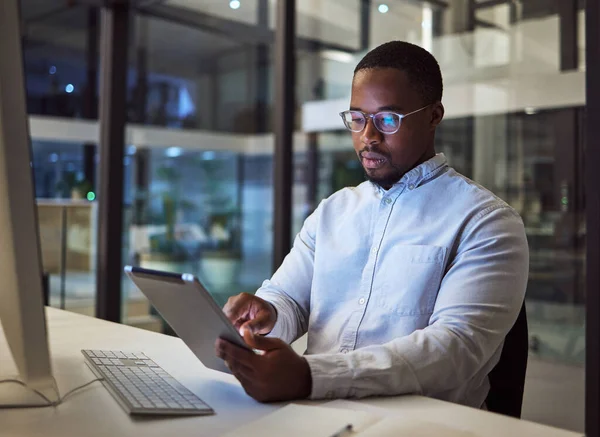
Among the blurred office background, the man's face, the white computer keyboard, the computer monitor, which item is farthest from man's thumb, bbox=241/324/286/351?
the blurred office background

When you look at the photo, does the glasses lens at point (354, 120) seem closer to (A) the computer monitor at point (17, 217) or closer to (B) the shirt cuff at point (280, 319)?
(B) the shirt cuff at point (280, 319)

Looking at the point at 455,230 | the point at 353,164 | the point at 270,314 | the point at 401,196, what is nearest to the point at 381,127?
the point at 401,196

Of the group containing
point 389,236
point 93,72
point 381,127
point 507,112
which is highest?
point 93,72

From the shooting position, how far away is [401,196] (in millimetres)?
1521

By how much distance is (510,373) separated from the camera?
135cm

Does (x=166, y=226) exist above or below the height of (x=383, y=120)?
below

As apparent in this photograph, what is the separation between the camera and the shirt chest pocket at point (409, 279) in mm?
1374

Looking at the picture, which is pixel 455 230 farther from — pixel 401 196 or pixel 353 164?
pixel 353 164

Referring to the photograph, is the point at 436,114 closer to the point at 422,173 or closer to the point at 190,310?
the point at 422,173

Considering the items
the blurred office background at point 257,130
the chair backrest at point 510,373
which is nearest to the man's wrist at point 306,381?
the chair backrest at point 510,373

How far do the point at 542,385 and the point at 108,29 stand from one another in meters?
3.06

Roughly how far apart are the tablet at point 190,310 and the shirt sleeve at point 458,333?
0.54 ft

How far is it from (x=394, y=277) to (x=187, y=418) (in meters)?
0.61

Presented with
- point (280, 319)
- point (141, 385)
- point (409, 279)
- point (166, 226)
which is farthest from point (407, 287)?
point (166, 226)
